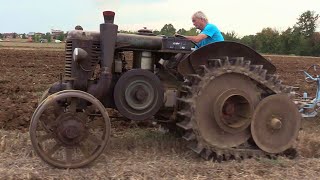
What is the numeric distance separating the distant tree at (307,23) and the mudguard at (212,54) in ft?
242

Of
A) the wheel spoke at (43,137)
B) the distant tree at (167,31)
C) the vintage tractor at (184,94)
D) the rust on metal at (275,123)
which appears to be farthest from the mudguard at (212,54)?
the wheel spoke at (43,137)

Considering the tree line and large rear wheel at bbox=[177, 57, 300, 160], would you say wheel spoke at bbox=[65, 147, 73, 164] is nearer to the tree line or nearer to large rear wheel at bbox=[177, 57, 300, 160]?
large rear wheel at bbox=[177, 57, 300, 160]

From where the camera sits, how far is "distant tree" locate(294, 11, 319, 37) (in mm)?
76588

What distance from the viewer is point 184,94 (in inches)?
230

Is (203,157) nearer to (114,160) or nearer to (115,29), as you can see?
(114,160)

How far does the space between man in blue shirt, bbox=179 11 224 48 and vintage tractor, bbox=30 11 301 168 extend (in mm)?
199

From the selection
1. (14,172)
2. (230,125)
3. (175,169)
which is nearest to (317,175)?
(230,125)

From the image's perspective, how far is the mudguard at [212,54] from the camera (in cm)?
578

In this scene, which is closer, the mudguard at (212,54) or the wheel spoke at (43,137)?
the wheel spoke at (43,137)

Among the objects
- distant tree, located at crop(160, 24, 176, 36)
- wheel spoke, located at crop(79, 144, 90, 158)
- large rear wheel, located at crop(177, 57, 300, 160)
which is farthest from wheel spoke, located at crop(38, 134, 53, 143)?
distant tree, located at crop(160, 24, 176, 36)

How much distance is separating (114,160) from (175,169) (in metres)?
0.82

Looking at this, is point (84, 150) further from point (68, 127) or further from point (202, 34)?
point (202, 34)

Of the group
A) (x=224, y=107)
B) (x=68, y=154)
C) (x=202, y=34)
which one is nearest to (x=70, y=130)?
(x=68, y=154)

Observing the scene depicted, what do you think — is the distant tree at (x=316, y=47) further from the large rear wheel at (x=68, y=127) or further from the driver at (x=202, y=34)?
the large rear wheel at (x=68, y=127)
